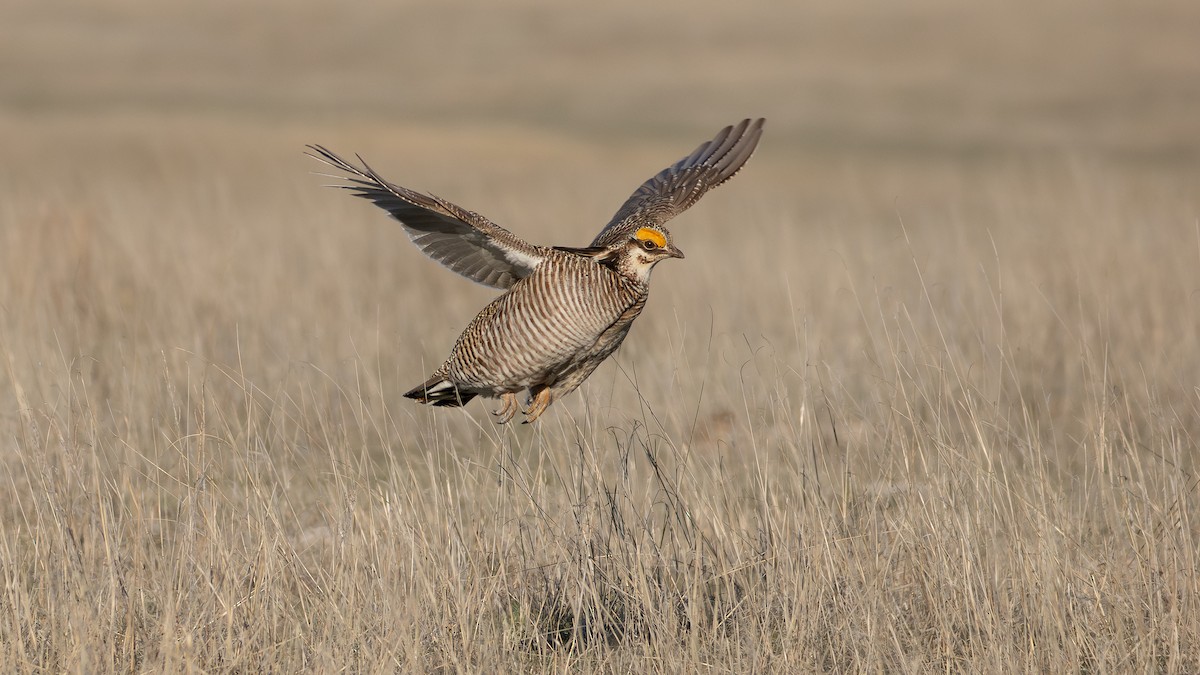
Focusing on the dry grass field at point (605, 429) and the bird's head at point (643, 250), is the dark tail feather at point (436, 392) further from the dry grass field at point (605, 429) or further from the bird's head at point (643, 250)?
the bird's head at point (643, 250)

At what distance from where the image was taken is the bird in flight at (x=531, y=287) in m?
5.20

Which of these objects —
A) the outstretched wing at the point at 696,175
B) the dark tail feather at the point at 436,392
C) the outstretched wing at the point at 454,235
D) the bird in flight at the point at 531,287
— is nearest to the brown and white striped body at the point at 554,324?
the bird in flight at the point at 531,287

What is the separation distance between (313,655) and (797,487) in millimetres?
1792

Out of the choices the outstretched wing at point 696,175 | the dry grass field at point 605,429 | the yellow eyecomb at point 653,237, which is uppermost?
the outstretched wing at point 696,175

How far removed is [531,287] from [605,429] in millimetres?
770

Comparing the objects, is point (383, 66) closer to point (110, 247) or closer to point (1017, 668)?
point (110, 247)

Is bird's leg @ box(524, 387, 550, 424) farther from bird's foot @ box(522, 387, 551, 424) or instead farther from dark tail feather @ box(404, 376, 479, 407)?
dark tail feather @ box(404, 376, 479, 407)

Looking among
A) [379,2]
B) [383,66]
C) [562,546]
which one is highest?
[379,2]

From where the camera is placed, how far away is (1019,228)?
12.5 metres

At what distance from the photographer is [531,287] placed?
537 cm

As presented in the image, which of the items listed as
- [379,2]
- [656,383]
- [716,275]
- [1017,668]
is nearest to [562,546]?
[1017,668]

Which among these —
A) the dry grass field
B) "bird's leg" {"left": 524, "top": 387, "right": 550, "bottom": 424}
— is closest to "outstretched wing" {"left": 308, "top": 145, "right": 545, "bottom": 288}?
"bird's leg" {"left": 524, "top": 387, "right": 550, "bottom": 424}

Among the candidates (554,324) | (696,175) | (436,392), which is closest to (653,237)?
(554,324)

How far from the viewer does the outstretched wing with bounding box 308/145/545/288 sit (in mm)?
5113
